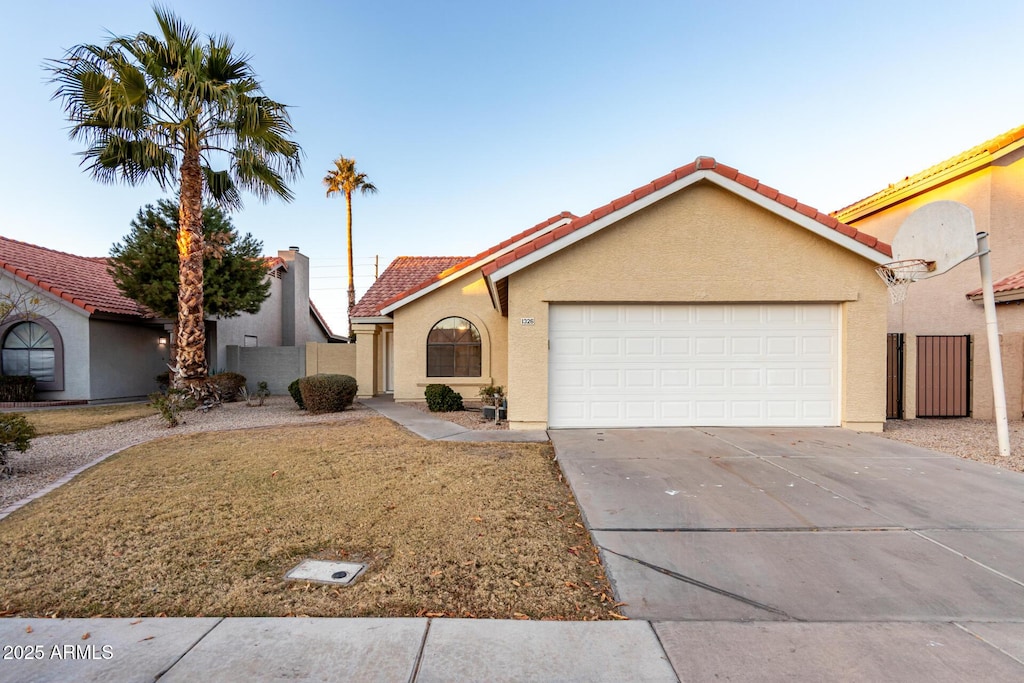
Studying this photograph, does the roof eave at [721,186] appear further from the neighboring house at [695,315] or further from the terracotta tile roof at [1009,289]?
the terracotta tile roof at [1009,289]

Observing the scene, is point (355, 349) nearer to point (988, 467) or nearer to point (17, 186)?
point (17, 186)

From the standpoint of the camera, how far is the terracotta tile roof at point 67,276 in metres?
14.2

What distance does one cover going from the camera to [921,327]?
12789 mm

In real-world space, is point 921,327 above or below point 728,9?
below

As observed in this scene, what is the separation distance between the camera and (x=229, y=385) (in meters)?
14.8

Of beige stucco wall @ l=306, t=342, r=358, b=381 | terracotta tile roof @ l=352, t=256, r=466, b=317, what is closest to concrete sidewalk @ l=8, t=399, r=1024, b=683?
terracotta tile roof @ l=352, t=256, r=466, b=317

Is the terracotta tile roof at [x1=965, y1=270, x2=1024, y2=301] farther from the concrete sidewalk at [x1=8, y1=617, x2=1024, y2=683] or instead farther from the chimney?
the chimney

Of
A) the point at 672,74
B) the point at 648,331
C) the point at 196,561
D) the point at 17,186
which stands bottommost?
the point at 196,561

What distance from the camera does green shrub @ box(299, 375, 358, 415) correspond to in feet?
39.2

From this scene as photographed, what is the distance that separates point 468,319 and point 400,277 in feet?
15.5

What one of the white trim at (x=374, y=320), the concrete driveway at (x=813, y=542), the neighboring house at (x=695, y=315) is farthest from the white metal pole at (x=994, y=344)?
the white trim at (x=374, y=320)

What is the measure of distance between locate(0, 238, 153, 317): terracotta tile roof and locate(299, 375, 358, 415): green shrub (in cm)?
844

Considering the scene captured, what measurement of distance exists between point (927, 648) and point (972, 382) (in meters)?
11.0

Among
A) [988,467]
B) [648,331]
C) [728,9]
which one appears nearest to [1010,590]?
[988,467]
